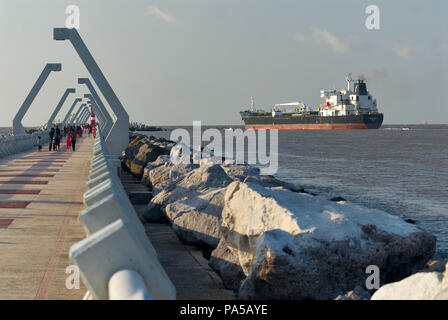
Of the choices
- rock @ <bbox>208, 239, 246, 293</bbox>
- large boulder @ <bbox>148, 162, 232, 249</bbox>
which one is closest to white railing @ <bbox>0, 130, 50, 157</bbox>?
large boulder @ <bbox>148, 162, 232, 249</bbox>

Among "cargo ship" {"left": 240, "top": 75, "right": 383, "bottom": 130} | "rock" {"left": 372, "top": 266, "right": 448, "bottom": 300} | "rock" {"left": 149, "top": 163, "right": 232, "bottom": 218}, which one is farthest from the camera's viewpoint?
"cargo ship" {"left": 240, "top": 75, "right": 383, "bottom": 130}

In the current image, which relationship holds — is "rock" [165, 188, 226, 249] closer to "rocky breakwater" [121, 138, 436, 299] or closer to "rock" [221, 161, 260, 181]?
"rocky breakwater" [121, 138, 436, 299]

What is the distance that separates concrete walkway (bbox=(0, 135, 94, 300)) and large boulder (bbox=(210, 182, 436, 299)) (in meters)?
2.07

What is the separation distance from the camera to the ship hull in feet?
453

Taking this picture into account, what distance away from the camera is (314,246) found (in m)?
6.54

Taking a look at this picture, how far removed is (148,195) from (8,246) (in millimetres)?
7382

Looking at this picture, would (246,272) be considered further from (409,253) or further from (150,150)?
(150,150)

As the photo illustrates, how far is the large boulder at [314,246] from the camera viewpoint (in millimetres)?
6422

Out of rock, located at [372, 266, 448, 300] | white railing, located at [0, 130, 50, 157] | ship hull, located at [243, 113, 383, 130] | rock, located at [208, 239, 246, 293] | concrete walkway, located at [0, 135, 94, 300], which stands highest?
ship hull, located at [243, 113, 383, 130]

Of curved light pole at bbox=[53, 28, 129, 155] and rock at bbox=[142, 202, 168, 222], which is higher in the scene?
curved light pole at bbox=[53, 28, 129, 155]

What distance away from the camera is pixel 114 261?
11.3 ft

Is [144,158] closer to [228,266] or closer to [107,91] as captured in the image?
[107,91]
